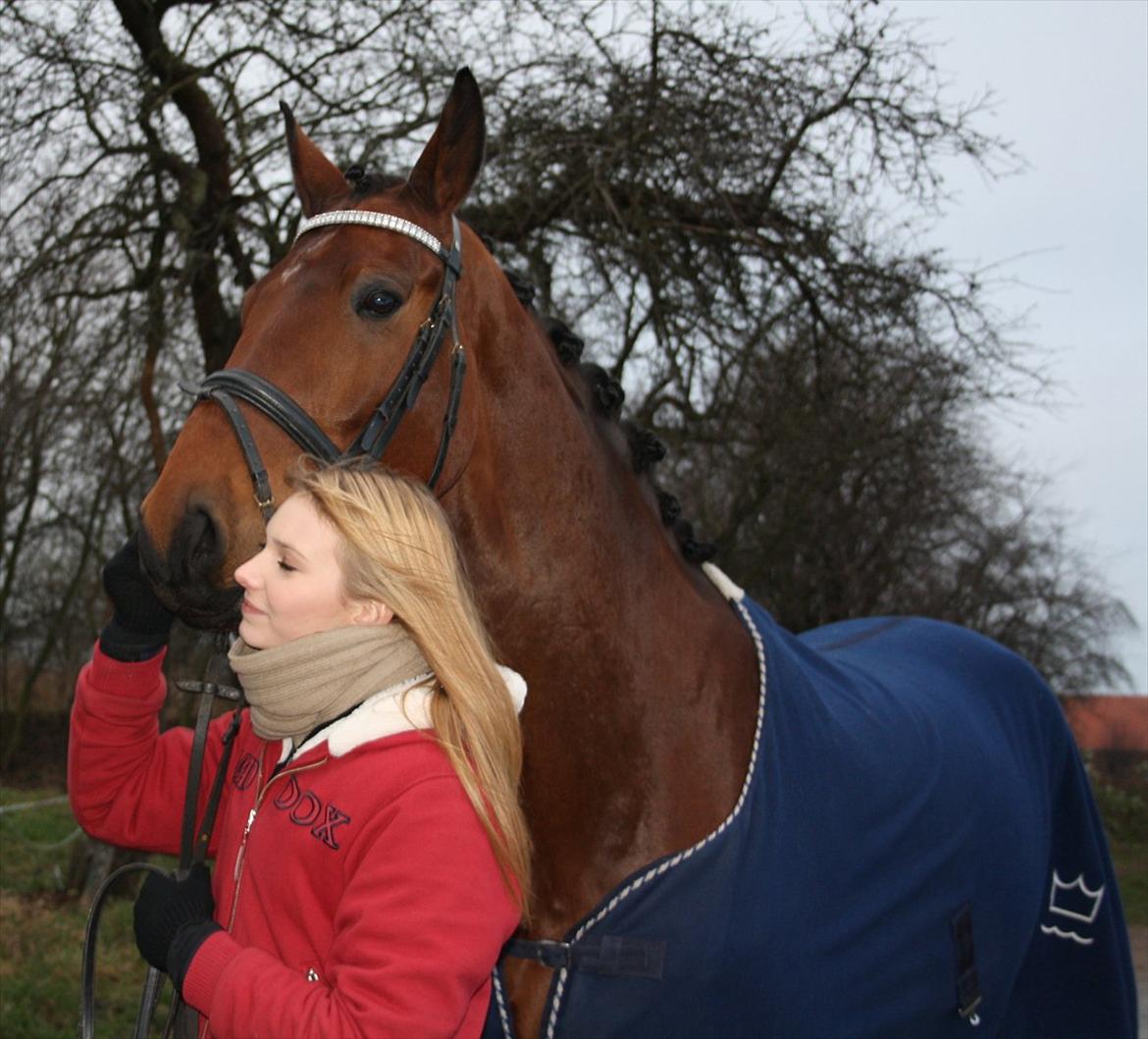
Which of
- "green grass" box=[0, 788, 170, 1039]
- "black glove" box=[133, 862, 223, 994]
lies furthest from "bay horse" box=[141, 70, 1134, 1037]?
"green grass" box=[0, 788, 170, 1039]

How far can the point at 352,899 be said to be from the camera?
135 cm

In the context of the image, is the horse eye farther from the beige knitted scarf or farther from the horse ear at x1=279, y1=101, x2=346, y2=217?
the beige knitted scarf

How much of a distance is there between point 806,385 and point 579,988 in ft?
14.4

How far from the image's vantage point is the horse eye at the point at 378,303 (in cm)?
185

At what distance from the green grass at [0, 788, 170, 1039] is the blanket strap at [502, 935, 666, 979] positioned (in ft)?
9.64

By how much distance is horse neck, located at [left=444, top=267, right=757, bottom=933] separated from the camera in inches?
75.7

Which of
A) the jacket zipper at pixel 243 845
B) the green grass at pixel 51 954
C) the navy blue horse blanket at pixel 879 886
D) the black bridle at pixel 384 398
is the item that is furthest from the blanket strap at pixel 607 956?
the green grass at pixel 51 954

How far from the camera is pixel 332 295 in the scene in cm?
182

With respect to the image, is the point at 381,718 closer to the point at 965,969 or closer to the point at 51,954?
the point at 965,969

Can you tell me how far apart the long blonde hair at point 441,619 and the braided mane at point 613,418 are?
2.32 feet

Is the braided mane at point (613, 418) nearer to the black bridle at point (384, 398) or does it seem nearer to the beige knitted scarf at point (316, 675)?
the black bridle at point (384, 398)

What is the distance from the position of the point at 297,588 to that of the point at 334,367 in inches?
16.2

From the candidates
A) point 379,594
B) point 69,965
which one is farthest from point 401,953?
point 69,965

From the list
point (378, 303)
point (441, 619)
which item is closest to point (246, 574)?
point (441, 619)
